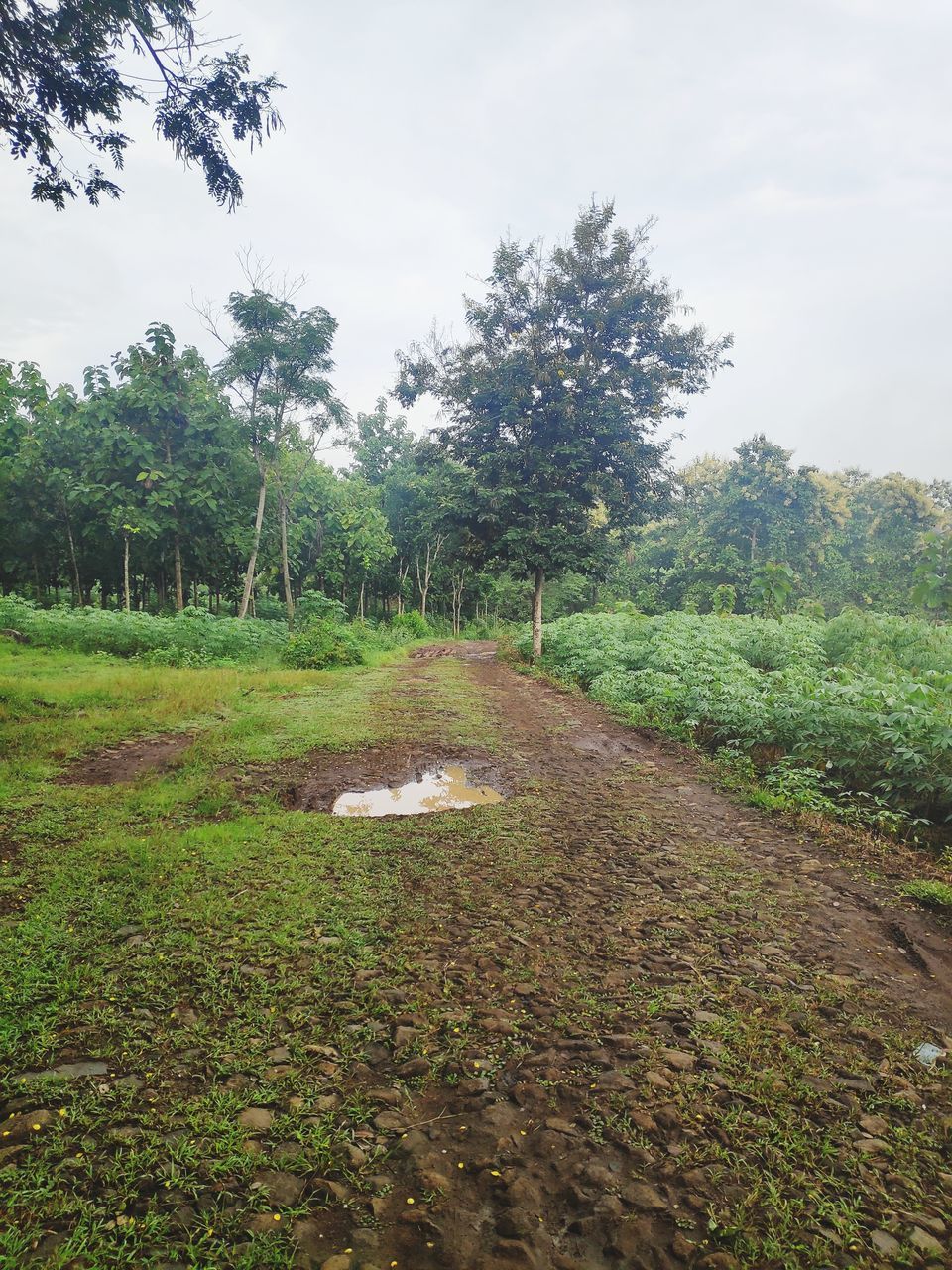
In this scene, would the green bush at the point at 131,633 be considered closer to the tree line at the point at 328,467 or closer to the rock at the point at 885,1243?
the tree line at the point at 328,467

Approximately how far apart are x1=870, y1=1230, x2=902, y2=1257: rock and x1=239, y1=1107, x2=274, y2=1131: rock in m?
1.95

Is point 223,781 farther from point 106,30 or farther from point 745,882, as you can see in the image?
point 106,30

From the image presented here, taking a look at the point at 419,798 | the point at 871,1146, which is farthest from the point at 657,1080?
the point at 419,798

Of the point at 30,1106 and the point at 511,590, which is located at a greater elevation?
the point at 511,590

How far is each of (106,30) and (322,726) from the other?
7.57 meters

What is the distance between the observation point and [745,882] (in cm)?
413

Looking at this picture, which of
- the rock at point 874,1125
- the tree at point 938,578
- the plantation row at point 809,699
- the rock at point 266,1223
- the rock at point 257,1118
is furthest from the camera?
the tree at point 938,578

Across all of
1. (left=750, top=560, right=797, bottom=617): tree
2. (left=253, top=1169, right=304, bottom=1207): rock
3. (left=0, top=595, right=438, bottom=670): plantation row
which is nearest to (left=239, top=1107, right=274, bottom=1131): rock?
(left=253, top=1169, right=304, bottom=1207): rock

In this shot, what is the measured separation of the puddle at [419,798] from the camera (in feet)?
17.9

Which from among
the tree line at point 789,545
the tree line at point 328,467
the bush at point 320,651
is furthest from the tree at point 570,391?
the tree line at point 789,545

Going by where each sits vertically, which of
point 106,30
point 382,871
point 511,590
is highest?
point 106,30

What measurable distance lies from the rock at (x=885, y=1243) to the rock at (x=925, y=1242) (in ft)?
0.21

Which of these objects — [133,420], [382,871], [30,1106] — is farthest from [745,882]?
[133,420]

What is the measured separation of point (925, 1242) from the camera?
1.79m
